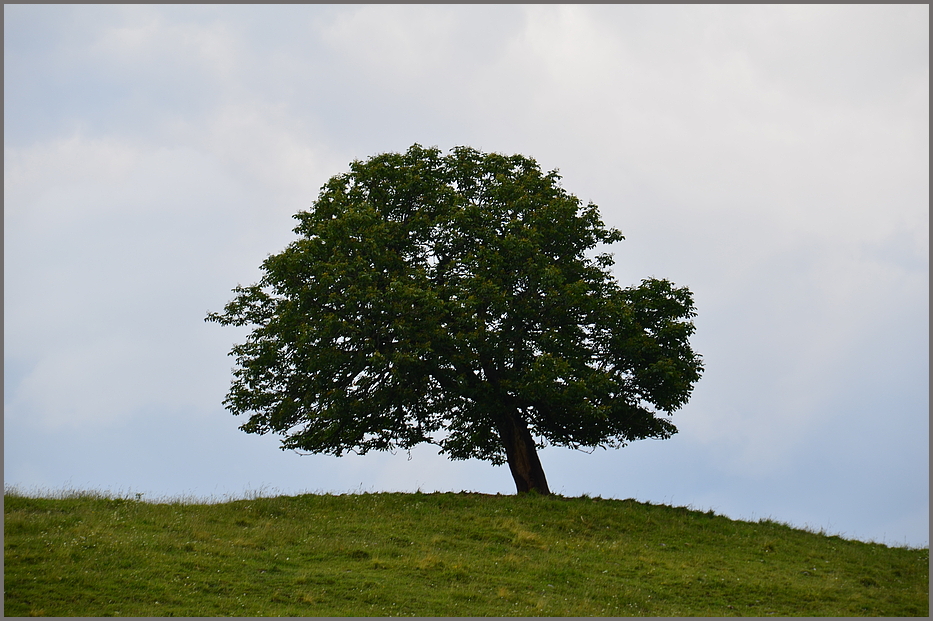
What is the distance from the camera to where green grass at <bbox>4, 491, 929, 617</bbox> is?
17.3 m

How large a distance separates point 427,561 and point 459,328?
9502 mm

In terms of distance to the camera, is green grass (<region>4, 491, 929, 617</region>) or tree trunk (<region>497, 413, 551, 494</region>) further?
→ tree trunk (<region>497, 413, 551, 494</region>)

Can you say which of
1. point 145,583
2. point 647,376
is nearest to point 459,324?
point 647,376

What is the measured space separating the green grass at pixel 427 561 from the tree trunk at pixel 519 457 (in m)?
1.47

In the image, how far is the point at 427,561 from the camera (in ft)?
66.6

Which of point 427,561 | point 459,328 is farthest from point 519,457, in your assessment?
point 427,561

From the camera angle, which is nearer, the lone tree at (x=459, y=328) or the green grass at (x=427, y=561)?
the green grass at (x=427, y=561)

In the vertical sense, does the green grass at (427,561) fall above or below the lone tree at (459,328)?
below

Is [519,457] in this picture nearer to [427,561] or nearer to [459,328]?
[459,328]

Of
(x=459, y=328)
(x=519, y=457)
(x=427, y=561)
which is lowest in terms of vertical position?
(x=427, y=561)

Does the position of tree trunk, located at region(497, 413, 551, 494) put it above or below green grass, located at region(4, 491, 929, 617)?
above

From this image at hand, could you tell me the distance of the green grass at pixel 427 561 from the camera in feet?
56.9

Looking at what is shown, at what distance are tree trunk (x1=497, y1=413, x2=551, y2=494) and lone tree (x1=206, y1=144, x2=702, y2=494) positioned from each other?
0.05m

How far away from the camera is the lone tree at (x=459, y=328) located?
27203mm
